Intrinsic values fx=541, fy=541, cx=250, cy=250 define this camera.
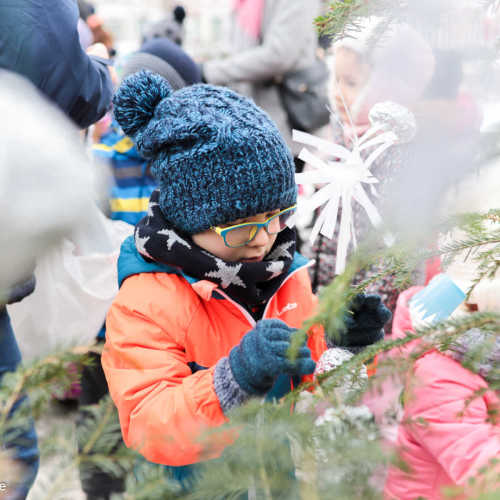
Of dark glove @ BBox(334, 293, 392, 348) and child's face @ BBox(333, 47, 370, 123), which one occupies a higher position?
child's face @ BBox(333, 47, 370, 123)

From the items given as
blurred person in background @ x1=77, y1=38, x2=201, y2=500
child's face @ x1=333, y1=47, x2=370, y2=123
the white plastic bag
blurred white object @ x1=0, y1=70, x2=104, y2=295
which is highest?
blurred white object @ x1=0, y1=70, x2=104, y2=295

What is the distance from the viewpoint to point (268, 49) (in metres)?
2.72

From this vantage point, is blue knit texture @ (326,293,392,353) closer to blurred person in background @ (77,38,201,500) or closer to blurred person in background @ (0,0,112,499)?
blurred person in background @ (0,0,112,499)

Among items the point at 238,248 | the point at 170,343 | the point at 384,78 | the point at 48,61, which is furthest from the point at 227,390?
the point at 48,61

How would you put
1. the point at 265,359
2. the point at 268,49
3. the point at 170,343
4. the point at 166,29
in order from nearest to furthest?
the point at 265,359, the point at 170,343, the point at 268,49, the point at 166,29

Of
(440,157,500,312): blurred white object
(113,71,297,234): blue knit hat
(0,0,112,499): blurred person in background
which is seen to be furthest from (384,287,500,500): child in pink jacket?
(0,0,112,499): blurred person in background

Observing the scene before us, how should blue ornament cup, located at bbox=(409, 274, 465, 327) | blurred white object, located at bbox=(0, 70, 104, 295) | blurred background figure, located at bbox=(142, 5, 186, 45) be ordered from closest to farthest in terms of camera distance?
1. blurred white object, located at bbox=(0, 70, 104, 295)
2. blue ornament cup, located at bbox=(409, 274, 465, 327)
3. blurred background figure, located at bbox=(142, 5, 186, 45)

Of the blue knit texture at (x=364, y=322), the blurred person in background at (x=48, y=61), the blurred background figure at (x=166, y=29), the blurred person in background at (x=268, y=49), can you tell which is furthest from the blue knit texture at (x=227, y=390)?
the blurred background figure at (x=166, y=29)

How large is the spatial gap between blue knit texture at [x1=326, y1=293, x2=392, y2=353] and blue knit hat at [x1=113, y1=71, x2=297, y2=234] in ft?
0.94

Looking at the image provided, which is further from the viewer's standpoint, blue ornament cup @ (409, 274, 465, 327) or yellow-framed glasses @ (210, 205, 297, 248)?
yellow-framed glasses @ (210, 205, 297, 248)

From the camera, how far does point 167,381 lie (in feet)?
3.63

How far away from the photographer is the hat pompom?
1227mm

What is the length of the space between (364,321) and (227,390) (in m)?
0.33

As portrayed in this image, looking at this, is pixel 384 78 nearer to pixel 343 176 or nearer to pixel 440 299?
pixel 343 176
